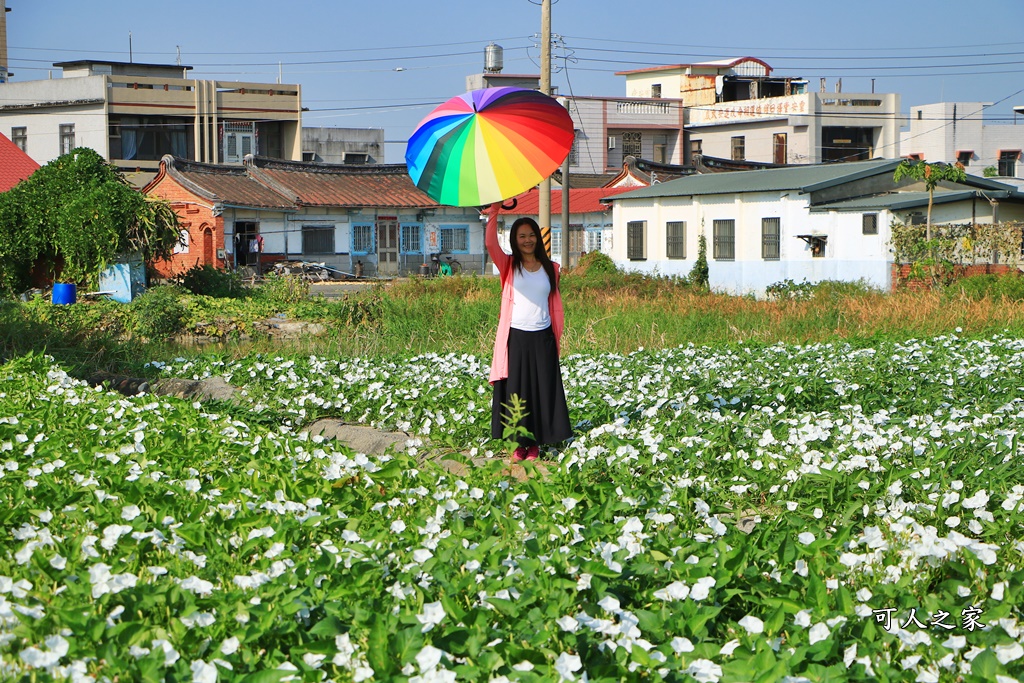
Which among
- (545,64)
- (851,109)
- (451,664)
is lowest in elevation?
(451,664)

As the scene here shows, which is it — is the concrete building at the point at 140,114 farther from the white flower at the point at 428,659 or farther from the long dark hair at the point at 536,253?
the white flower at the point at 428,659

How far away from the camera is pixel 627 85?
66.2m

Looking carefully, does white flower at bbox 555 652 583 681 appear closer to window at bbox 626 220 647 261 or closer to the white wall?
the white wall

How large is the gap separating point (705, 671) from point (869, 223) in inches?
1001

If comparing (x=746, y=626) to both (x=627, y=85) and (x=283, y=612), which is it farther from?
(x=627, y=85)

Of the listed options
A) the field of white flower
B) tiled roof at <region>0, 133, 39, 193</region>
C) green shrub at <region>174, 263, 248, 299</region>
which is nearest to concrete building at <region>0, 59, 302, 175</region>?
tiled roof at <region>0, 133, 39, 193</region>

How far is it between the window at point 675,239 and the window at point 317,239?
1582 cm

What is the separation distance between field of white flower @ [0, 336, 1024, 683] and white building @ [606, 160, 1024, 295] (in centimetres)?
1972

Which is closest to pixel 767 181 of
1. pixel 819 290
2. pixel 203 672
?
pixel 819 290

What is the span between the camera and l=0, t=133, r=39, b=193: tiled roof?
27188mm

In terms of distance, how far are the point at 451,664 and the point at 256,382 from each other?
6981mm

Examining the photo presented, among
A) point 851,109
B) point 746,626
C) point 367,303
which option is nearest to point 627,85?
point 851,109

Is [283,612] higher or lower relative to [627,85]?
lower

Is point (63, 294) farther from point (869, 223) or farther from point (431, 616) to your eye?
point (869, 223)
